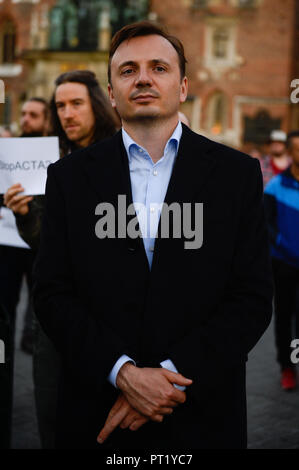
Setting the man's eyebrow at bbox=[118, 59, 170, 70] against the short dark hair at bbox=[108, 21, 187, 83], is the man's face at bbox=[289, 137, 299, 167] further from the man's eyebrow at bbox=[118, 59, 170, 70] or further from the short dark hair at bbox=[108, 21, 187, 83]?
the man's eyebrow at bbox=[118, 59, 170, 70]

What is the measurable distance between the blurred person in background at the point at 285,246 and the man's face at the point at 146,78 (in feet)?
9.92

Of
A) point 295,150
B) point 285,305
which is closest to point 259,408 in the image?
point 285,305

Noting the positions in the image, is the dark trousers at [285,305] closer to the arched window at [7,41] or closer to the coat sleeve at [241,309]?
the coat sleeve at [241,309]

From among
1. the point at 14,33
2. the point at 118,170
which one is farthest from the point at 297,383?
the point at 14,33

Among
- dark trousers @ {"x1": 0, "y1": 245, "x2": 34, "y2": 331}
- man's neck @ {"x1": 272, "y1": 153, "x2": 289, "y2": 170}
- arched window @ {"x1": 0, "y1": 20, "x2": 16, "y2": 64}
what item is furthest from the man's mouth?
arched window @ {"x1": 0, "y1": 20, "x2": 16, "y2": 64}

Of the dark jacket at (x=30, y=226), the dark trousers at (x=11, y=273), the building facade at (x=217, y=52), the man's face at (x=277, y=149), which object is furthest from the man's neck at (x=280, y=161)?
the building facade at (x=217, y=52)

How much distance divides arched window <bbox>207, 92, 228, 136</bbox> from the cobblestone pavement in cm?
2322

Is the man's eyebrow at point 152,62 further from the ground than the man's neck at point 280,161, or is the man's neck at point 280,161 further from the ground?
the man's eyebrow at point 152,62

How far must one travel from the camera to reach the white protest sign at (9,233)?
3.67m

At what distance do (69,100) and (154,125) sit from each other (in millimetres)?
1203

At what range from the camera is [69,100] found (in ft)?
10.1

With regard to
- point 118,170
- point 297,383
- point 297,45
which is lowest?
point 297,383

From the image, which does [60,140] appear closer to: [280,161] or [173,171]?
[173,171]
